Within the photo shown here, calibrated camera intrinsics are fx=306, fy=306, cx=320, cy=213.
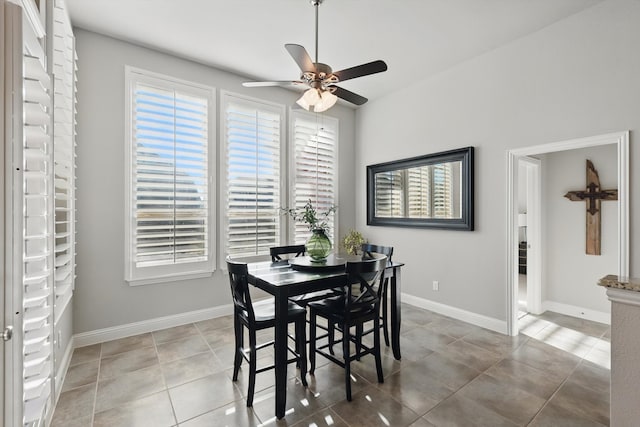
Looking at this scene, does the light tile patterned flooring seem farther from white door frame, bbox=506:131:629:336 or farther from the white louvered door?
the white louvered door

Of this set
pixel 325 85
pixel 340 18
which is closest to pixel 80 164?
pixel 325 85

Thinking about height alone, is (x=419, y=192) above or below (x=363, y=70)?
below

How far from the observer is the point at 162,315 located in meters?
3.54

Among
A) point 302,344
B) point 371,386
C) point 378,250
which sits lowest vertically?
point 371,386

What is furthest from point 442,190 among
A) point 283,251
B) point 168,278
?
point 168,278

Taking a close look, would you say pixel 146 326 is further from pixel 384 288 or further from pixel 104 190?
pixel 384 288

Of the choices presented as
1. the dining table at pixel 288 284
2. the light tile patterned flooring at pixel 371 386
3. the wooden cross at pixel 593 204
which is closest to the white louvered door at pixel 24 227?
the light tile patterned flooring at pixel 371 386

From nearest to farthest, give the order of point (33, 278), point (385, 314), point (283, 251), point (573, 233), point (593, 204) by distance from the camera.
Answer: point (33, 278)
point (385, 314)
point (283, 251)
point (593, 204)
point (573, 233)

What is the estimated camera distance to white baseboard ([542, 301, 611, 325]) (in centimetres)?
368

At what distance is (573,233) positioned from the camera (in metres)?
3.94

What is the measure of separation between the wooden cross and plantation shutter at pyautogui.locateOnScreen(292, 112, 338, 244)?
3317 mm

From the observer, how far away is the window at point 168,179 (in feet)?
10.9

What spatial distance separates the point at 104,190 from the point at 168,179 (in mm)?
617

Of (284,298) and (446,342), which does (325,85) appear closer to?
(284,298)
